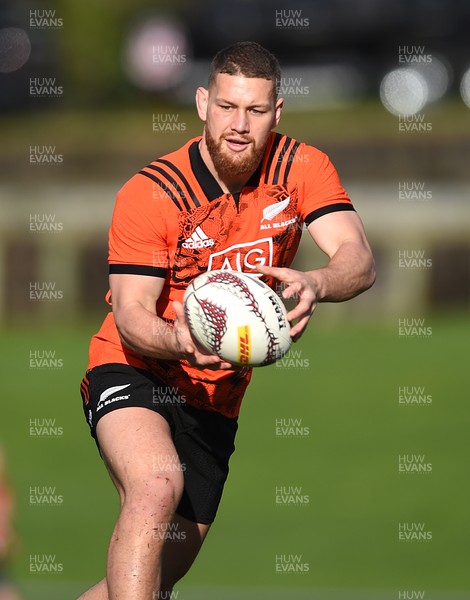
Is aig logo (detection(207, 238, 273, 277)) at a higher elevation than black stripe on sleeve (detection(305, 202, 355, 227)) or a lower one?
lower

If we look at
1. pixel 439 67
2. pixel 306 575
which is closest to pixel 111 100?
pixel 439 67

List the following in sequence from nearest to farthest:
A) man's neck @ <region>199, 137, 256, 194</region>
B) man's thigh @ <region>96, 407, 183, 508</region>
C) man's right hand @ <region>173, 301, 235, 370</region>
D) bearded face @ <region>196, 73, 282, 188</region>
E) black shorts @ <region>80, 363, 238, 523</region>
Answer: man's right hand @ <region>173, 301, 235, 370</region> < man's thigh @ <region>96, 407, 183, 508</region> < bearded face @ <region>196, 73, 282, 188</region> < black shorts @ <region>80, 363, 238, 523</region> < man's neck @ <region>199, 137, 256, 194</region>

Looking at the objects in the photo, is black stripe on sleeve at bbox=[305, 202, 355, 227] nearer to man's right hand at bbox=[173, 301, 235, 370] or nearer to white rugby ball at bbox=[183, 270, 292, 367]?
white rugby ball at bbox=[183, 270, 292, 367]

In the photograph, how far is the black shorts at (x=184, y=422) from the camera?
7371mm

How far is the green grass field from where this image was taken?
1577cm

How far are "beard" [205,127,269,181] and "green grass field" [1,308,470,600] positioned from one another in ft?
21.9

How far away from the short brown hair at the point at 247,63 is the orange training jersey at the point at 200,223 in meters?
0.46

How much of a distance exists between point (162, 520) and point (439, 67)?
21.3m

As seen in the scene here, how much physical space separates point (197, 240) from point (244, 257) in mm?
278

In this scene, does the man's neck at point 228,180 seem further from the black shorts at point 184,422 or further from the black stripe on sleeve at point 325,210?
the black shorts at point 184,422

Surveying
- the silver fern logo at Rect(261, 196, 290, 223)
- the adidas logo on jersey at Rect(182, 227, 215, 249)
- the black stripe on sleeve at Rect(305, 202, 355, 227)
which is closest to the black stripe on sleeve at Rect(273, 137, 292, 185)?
the silver fern logo at Rect(261, 196, 290, 223)

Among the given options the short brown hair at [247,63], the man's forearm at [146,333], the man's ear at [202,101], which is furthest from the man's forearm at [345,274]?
the man's ear at [202,101]

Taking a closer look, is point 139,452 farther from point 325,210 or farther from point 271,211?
point 325,210

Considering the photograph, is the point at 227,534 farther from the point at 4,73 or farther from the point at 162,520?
the point at 4,73
